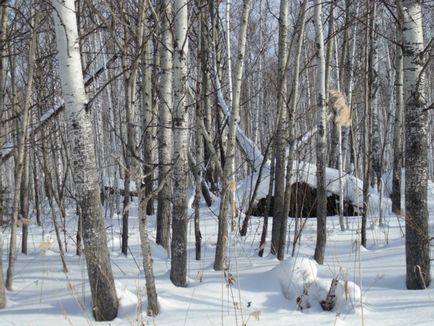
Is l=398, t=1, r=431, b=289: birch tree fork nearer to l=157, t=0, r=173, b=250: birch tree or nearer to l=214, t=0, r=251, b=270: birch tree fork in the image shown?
l=214, t=0, r=251, b=270: birch tree fork

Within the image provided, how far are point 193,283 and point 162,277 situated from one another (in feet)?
1.12

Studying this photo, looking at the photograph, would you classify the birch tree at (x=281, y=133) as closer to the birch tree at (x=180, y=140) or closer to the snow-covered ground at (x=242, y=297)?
the snow-covered ground at (x=242, y=297)

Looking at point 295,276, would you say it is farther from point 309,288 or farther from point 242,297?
point 242,297

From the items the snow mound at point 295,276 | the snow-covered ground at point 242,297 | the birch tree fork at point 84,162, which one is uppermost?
the birch tree fork at point 84,162

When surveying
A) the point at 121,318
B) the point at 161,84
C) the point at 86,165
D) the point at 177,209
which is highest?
the point at 161,84

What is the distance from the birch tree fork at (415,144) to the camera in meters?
3.97

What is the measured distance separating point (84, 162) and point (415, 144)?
270cm

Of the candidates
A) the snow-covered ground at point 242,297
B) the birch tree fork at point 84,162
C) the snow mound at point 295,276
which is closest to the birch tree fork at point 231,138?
the snow-covered ground at point 242,297

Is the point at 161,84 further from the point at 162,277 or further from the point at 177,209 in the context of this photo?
the point at 162,277

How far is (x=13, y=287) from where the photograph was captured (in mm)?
4566

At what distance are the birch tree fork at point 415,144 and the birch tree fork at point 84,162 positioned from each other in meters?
2.50

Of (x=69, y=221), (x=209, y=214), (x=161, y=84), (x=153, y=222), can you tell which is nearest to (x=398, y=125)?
(x=209, y=214)

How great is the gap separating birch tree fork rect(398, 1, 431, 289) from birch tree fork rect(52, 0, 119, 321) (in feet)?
8.21

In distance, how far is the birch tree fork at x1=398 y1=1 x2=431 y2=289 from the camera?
3.97 m
